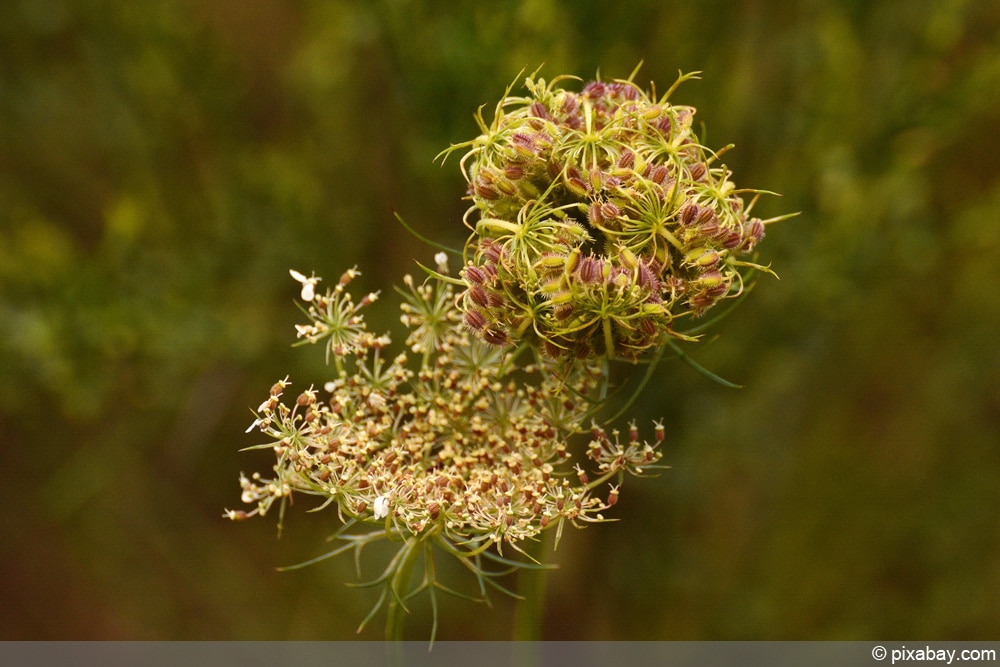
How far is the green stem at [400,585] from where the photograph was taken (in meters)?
1.25

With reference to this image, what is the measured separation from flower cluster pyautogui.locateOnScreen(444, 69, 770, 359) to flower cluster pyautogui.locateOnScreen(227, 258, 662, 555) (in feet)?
0.42

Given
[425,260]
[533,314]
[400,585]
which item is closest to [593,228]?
[533,314]

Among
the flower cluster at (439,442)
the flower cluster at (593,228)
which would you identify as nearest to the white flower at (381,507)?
the flower cluster at (439,442)

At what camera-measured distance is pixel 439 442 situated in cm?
131

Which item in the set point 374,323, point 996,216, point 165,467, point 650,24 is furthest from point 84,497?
point 996,216

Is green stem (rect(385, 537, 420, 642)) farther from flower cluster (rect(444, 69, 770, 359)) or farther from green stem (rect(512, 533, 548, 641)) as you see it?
flower cluster (rect(444, 69, 770, 359))

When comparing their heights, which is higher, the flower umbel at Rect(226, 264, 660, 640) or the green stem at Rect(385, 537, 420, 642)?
the flower umbel at Rect(226, 264, 660, 640)

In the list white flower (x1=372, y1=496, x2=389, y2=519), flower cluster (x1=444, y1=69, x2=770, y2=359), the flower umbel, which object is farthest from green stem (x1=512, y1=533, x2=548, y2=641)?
flower cluster (x1=444, y1=69, x2=770, y2=359)

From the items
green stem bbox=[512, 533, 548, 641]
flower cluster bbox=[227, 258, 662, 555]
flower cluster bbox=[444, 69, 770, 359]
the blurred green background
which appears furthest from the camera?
the blurred green background

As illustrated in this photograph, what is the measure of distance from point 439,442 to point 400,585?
0.23 meters

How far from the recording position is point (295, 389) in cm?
237

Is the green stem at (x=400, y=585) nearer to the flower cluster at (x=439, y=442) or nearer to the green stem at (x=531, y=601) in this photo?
the flower cluster at (x=439, y=442)

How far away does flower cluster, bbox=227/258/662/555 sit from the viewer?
1.19m
